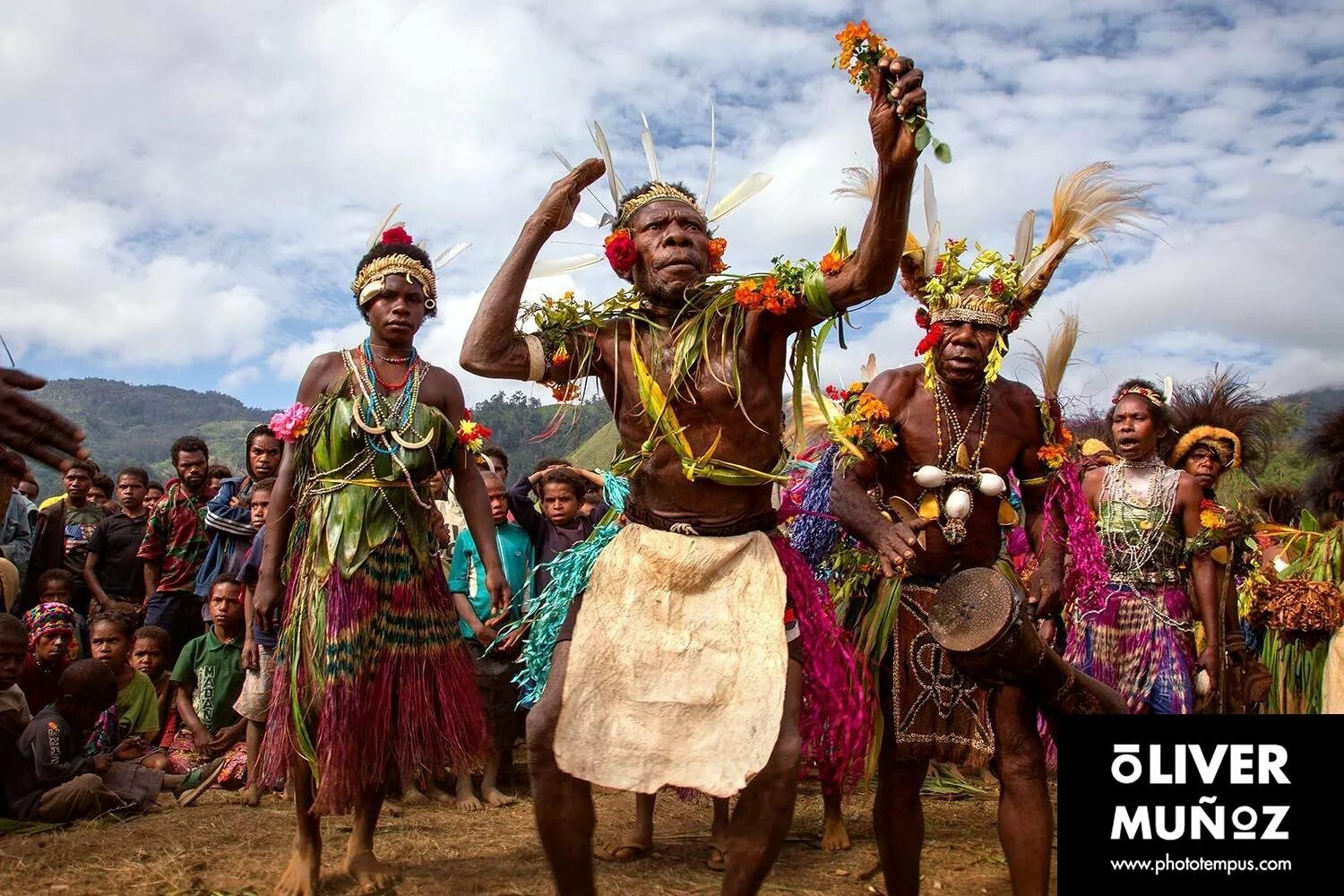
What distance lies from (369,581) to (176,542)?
409 centimetres

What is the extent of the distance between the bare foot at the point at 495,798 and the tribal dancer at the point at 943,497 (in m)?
2.75

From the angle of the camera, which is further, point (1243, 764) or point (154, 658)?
point (154, 658)

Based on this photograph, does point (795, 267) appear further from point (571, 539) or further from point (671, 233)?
point (571, 539)

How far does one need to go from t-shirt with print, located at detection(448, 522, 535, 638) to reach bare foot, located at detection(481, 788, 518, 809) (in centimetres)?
101

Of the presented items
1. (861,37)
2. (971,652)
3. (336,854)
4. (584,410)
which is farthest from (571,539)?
(861,37)

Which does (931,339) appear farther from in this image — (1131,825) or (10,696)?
(10,696)

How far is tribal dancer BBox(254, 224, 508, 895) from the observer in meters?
4.18

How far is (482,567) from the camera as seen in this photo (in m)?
6.64

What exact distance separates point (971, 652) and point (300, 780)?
2.62 m

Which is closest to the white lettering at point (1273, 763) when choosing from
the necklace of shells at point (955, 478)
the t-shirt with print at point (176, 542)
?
the necklace of shells at point (955, 478)

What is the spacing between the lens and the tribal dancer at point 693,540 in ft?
10.2

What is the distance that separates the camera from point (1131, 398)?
6.29 metres

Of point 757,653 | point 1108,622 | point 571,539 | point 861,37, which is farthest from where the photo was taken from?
point 571,539

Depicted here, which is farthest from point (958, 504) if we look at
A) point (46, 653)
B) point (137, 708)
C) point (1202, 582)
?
point (46, 653)
